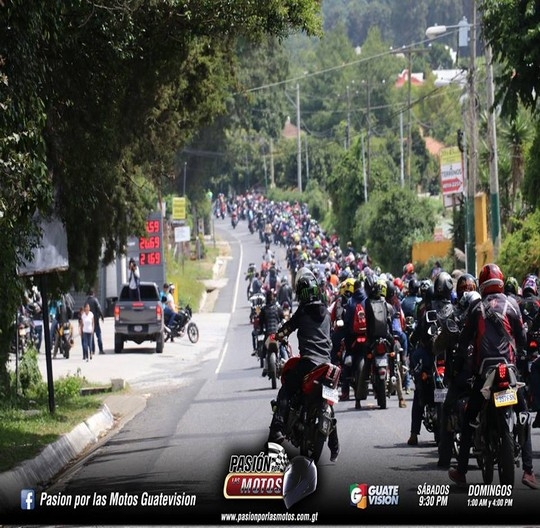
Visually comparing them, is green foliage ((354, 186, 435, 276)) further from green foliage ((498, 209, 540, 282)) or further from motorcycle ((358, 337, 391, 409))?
motorcycle ((358, 337, 391, 409))

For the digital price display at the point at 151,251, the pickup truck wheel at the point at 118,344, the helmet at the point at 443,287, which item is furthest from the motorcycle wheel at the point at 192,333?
the helmet at the point at 443,287

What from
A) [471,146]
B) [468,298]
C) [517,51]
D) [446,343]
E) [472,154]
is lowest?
[446,343]

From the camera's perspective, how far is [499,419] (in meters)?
11.5

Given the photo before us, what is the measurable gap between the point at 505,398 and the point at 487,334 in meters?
0.67

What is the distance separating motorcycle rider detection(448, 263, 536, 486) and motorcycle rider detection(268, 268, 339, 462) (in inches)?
71.5

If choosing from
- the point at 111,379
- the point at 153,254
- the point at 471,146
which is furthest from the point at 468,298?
the point at 153,254

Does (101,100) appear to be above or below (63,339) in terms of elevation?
above

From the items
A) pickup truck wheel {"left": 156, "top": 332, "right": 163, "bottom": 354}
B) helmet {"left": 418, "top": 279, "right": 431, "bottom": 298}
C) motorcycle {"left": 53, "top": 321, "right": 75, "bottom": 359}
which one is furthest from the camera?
pickup truck wheel {"left": 156, "top": 332, "right": 163, "bottom": 354}

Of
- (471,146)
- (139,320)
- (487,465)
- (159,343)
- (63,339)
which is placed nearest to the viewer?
(487,465)

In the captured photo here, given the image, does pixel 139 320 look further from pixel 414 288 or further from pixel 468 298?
pixel 468 298

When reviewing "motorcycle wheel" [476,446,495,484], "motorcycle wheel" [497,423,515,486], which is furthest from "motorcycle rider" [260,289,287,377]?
"motorcycle wheel" [497,423,515,486]

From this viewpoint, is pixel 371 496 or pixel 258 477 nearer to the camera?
pixel 371 496

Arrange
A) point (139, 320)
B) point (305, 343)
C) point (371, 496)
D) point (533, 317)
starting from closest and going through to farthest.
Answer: point (371, 496), point (305, 343), point (533, 317), point (139, 320)

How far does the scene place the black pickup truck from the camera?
134 feet
